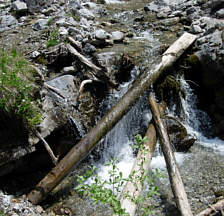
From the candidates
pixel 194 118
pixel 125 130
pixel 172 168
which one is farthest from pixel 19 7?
pixel 172 168

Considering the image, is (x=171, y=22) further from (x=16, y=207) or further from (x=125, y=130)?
(x=16, y=207)

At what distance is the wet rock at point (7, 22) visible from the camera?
361 inches

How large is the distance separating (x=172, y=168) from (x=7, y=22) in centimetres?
853

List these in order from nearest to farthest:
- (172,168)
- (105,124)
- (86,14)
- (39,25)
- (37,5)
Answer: (172,168), (105,124), (39,25), (86,14), (37,5)

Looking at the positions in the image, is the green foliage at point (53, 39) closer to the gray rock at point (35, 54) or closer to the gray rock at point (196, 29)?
the gray rock at point (35, 54)

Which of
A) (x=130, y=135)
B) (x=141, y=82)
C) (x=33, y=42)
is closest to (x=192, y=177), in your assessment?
(x=130, y=135)

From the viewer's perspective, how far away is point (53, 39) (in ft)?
23.7

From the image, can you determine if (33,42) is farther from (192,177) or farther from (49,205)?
(192,177)

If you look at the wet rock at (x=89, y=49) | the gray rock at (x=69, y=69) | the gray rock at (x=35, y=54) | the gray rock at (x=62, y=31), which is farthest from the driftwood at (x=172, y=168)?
the gray rock at (x=62, y=31)

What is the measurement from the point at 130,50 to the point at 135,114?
7.79 ft

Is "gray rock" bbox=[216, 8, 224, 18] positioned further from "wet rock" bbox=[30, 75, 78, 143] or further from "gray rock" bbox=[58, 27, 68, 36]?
"wet rock" bbox=[30, 75, 78, 143]

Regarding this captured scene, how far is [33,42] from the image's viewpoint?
25.5 ft

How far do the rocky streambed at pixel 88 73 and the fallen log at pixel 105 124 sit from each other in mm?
301

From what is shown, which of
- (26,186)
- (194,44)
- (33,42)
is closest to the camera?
(26,186)
